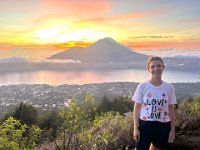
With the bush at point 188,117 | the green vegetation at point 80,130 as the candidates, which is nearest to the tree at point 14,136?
the green vegetation at point 80,130

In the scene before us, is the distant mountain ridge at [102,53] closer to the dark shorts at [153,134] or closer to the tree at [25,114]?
the tree at [25,114]

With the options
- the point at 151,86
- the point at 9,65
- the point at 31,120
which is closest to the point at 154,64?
the point at 151,86

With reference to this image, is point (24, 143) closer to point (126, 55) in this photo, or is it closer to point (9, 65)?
point (9, 65)

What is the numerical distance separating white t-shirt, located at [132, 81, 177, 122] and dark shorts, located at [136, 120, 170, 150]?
66 mm

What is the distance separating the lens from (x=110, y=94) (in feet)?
68.9

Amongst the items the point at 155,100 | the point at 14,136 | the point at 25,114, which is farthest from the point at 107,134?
the point at 25,114

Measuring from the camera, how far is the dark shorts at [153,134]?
428cm

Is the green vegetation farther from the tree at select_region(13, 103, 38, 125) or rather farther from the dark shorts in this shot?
the tree at select_region(13, 103, 38, 125)

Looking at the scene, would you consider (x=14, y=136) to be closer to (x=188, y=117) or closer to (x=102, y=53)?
(x=188, y=117)

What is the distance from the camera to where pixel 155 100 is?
165 inches

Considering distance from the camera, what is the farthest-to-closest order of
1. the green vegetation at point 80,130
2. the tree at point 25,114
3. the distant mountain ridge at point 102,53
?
the distant mountain ridge at point 102,53
the tree at point 25,114
the green vegetation at point 80,130

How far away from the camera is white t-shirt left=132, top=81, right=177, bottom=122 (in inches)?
165

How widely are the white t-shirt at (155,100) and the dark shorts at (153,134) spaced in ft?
0.22

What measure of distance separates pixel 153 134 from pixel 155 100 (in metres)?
0.45
